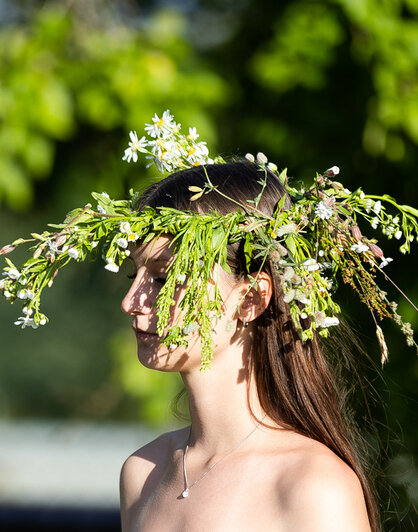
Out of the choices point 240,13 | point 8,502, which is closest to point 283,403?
point 240,13

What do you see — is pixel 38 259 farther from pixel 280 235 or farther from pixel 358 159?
pixel 358 159

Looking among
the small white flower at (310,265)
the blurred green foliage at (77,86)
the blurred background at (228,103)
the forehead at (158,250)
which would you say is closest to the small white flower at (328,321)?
the small white flower at (310,265)

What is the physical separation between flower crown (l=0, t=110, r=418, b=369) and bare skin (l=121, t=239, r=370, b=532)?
0.23 ft

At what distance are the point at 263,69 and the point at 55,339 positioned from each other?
8555 mm

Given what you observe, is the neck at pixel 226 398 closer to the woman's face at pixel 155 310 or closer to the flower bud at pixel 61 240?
the woman's face at pixel 155 310

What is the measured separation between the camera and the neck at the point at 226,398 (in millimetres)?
2049

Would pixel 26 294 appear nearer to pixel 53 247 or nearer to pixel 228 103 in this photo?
pixel 53 247

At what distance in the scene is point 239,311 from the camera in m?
1.94

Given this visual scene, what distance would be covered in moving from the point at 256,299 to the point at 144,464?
66 centimetres

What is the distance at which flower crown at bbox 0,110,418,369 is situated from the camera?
1855 millimetres

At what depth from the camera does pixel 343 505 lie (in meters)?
1.75

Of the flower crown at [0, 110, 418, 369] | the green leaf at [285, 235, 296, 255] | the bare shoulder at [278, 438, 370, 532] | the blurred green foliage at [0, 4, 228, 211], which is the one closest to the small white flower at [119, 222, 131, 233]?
the flower crown at [0, 110, 418, 369]

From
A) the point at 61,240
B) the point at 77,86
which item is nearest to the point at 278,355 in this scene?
the point at 61,240

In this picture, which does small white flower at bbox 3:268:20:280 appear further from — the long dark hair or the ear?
the ear
